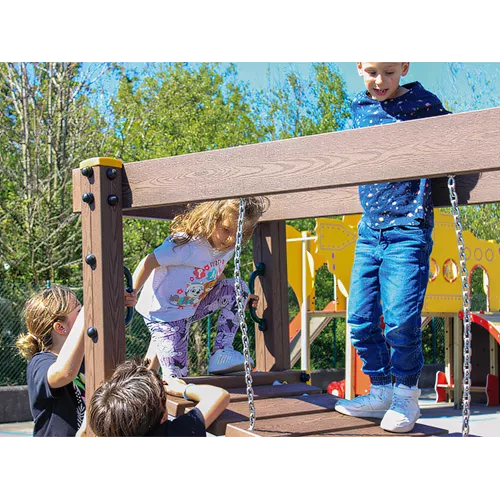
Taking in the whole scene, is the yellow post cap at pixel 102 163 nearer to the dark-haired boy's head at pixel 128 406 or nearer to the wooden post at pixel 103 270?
the wooden post at pixel 103 270

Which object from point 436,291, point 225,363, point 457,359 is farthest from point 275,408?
point 457,359

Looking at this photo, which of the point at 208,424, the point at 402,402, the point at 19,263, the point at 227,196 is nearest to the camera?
the point at 227,196

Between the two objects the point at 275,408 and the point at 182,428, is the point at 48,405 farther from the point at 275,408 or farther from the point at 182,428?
the point at 275,408

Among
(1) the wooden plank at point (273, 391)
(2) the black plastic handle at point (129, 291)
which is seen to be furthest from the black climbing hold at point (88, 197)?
(1) the wooden plank at point (273, 391)

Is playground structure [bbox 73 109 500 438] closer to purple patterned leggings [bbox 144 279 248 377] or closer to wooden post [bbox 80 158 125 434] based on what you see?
wooden post [bbox 80 158 125 434]

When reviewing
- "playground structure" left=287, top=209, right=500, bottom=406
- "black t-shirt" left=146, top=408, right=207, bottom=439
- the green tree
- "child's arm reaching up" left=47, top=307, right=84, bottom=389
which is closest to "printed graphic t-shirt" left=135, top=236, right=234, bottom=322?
"child's arm reaching up" left=47, top=307, right=84, bottom=389

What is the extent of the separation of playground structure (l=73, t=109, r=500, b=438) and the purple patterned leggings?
179 mm

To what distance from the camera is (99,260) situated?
8.84 feet

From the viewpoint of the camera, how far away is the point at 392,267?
9.30 feet

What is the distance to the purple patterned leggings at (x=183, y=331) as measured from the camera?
138 inches

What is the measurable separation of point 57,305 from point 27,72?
8.51m

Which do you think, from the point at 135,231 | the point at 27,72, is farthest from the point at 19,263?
the point at 27,72
